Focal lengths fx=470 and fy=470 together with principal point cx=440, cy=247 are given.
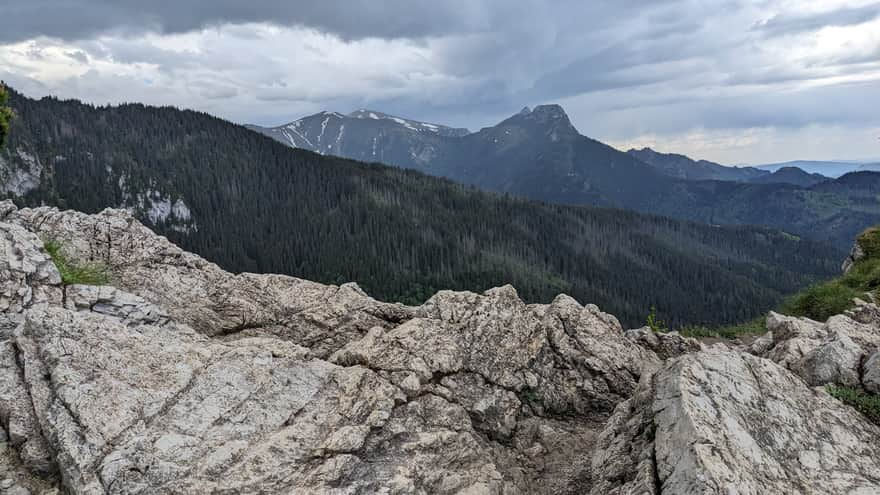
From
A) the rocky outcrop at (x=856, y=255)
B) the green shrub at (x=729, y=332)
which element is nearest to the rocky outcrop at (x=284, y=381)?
the green shrub at (x=729, y=332)

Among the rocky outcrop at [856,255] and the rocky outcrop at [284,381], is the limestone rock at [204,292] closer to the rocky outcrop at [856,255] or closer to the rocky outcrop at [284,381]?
the rocky outcrop at [284,381]

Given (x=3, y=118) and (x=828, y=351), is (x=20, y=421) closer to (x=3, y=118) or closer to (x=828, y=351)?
(x=3, y=118)

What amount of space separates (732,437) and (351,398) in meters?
8.55

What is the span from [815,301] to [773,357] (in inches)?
694

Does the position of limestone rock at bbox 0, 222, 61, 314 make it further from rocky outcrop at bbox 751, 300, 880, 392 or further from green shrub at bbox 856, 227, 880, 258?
green shrub at bbox 856, 227, 880, 258

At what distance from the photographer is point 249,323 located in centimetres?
1606

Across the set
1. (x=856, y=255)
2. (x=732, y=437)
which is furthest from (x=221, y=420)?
(x=856, y=255)

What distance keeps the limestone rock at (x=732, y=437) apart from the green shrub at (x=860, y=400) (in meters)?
0.53

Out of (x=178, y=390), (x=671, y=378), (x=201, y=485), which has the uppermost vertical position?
(x=671, y=378)

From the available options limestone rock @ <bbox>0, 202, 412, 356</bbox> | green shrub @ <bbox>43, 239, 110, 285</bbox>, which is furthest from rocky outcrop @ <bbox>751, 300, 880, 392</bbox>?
green shrub @ <bbox>43, 239, 110, 285</bbox>

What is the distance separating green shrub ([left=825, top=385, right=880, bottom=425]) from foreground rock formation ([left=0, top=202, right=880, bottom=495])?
528 mm

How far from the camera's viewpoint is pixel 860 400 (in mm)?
12305

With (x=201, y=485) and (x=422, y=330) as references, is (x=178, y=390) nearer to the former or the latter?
(x=201, y=485)

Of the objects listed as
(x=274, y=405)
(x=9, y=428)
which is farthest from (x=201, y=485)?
(x=9, y=428)
